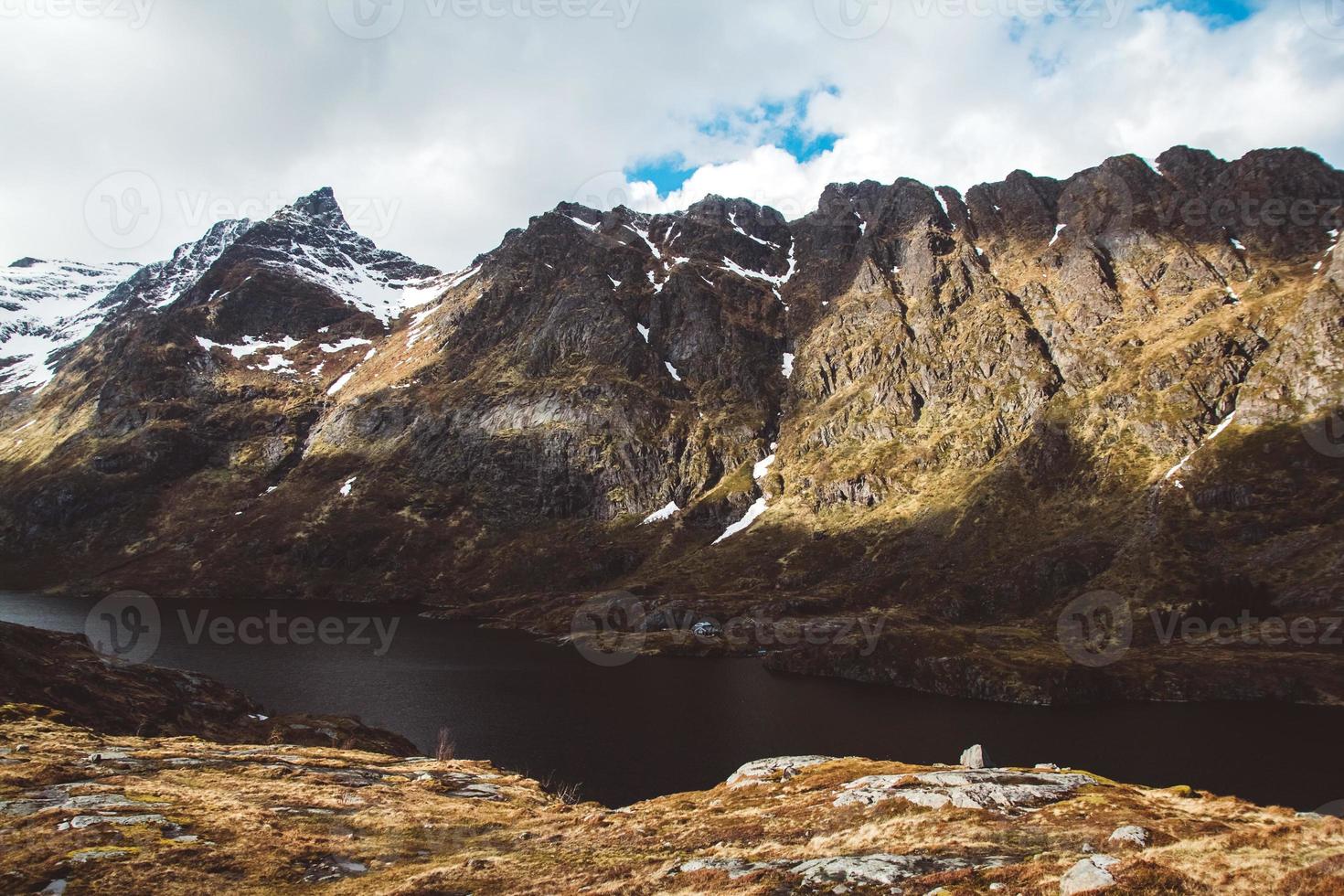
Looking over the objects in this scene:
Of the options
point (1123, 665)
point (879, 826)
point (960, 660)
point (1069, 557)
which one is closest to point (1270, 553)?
point (1069, 557)

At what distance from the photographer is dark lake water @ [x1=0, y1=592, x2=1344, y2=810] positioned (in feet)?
235

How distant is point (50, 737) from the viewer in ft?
123

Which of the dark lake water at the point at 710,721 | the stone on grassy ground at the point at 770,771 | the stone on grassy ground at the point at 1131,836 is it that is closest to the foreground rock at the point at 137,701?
the dark lake water at the point at 710,721

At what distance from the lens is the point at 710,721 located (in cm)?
9212

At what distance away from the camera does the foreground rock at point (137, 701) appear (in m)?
47.5

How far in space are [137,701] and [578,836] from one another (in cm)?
4594

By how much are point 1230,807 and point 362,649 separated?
484ft

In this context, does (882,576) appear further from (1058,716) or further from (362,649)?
(362,649)

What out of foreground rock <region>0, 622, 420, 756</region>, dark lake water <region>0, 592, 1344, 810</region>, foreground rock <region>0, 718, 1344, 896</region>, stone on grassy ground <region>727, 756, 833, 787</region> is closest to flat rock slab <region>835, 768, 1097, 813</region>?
foreground rock <region>0, 718, 1344, 896</region>

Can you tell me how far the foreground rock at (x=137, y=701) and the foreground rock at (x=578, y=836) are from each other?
8.35 metres

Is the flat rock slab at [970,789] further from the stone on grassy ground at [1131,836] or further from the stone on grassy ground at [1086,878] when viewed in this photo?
the stone on grassy ground at [1086,878]

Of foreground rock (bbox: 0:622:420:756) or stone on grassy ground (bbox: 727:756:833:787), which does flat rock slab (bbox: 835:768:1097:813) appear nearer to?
stone on grassy ground (bbox: 727:756:833:787)

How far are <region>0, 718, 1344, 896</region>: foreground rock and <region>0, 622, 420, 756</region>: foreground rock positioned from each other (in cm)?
835

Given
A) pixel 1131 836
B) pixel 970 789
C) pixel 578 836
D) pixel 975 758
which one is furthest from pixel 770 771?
pixel 1131 836
